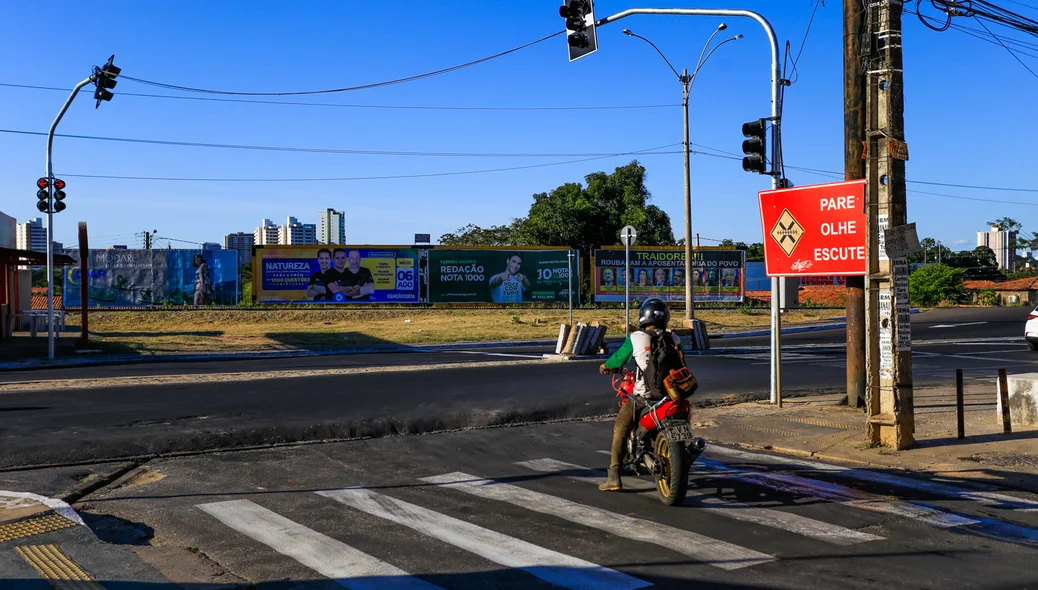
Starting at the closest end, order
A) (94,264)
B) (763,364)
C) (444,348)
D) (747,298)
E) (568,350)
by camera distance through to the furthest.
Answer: (763,364)
(568,350)
(444,348)
(94,264)
(747,298)

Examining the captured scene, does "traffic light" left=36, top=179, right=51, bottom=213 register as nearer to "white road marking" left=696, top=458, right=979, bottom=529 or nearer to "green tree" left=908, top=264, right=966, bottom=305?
"white road marking" left=696, top=458, right=979, bottom=529

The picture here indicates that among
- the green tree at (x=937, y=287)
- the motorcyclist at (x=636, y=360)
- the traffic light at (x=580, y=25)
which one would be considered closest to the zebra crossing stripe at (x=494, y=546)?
the motorcyclist at (x=636, y=360)

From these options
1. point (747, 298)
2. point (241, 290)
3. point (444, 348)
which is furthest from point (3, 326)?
point (747, 298)

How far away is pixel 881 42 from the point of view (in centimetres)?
1013

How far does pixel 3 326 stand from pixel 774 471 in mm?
27601

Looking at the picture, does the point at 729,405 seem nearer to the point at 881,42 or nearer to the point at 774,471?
the point at 774,471

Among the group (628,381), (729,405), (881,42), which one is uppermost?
(881,42)

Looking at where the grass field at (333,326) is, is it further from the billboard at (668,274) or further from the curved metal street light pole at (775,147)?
the curved metal street light pole at (775,147)

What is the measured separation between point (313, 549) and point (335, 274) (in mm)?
40253

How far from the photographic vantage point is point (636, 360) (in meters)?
7.87

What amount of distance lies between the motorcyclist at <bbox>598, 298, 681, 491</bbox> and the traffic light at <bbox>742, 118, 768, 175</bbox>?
22.6 ft

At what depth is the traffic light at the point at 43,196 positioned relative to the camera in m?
22.9

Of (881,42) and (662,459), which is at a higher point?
(881,42)

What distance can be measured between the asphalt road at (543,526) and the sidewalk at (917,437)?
60 cm
